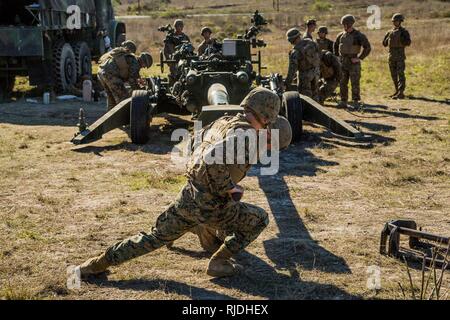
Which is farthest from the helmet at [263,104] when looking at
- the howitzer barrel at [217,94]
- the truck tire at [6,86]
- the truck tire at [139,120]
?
the truck tire at [6,86]

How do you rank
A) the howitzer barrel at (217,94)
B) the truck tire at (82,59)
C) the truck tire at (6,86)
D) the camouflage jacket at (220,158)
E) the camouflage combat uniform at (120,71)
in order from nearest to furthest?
the camouflage jacket at (220,158) → the howitzer barrel at (217,94) → the camouflage combat uniform at (120,71) → the truck tire at (6,86) → the truck tire at (82,59)

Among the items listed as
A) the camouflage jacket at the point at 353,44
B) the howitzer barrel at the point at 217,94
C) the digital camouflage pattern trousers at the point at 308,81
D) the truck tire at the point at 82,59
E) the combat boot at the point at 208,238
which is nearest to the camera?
the combat boot at the point at 208,238

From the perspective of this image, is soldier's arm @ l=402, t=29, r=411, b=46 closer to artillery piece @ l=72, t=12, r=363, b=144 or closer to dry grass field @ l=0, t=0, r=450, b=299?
dry grass field @ l=0, t=0, r=450, b=299

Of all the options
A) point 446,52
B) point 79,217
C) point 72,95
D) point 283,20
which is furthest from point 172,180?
point 283,20

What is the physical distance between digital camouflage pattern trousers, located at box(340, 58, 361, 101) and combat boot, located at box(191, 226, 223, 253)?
8.08 meters

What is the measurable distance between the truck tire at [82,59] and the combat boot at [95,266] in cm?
1208

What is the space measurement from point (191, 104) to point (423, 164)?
135 inches

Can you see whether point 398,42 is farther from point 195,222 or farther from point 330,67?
point 195,222

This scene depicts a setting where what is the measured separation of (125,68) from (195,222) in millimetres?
6754

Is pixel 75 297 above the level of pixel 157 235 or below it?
below

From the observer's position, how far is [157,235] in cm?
459

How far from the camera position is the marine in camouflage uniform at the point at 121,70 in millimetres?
10828

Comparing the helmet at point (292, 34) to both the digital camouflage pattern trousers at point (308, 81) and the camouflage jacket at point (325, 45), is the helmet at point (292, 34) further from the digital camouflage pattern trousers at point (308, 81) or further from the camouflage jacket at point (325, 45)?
the camouflage jacket at point (325, 45)
